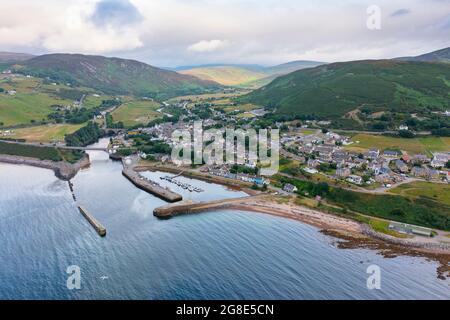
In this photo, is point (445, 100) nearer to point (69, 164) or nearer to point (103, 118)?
point (69, 164)

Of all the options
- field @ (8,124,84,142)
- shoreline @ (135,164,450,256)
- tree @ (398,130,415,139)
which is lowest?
shoreline @ (135,164,450,256)

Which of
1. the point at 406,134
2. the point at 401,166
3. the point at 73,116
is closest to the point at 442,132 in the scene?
the point at 406,134

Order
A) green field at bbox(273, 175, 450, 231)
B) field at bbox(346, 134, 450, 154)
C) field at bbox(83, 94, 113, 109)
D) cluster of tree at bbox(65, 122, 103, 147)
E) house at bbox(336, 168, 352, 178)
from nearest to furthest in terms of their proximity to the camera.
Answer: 1. green field at bbox(273, 175, 450, 231)
2. house at bbox(336, 168, 352, 178)
3. field at bbox(346, 134, 450, 154)
4. cluster of tree at bbox(65, 122, 103, 147)
5. field at bbox(83, 94, 113, 109)

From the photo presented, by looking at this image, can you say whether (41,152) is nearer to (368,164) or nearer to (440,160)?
(368,164)

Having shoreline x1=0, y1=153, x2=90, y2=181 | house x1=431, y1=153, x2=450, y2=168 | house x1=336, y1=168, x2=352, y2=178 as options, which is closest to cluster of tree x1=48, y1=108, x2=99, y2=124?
shoreline x1=0, y1=153, x2=90, y2=181

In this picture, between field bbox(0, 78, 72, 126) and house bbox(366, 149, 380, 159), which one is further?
field bbox(0, 78, 72, 126)

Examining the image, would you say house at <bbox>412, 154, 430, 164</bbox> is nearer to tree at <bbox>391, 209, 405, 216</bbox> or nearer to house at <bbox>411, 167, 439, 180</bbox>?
house at <bbox>411, 167, 439, 180</bbox>

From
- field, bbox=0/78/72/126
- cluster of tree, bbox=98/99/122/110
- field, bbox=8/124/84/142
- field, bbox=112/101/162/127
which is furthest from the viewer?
cluster of tree, bbox=98/99/122/110
